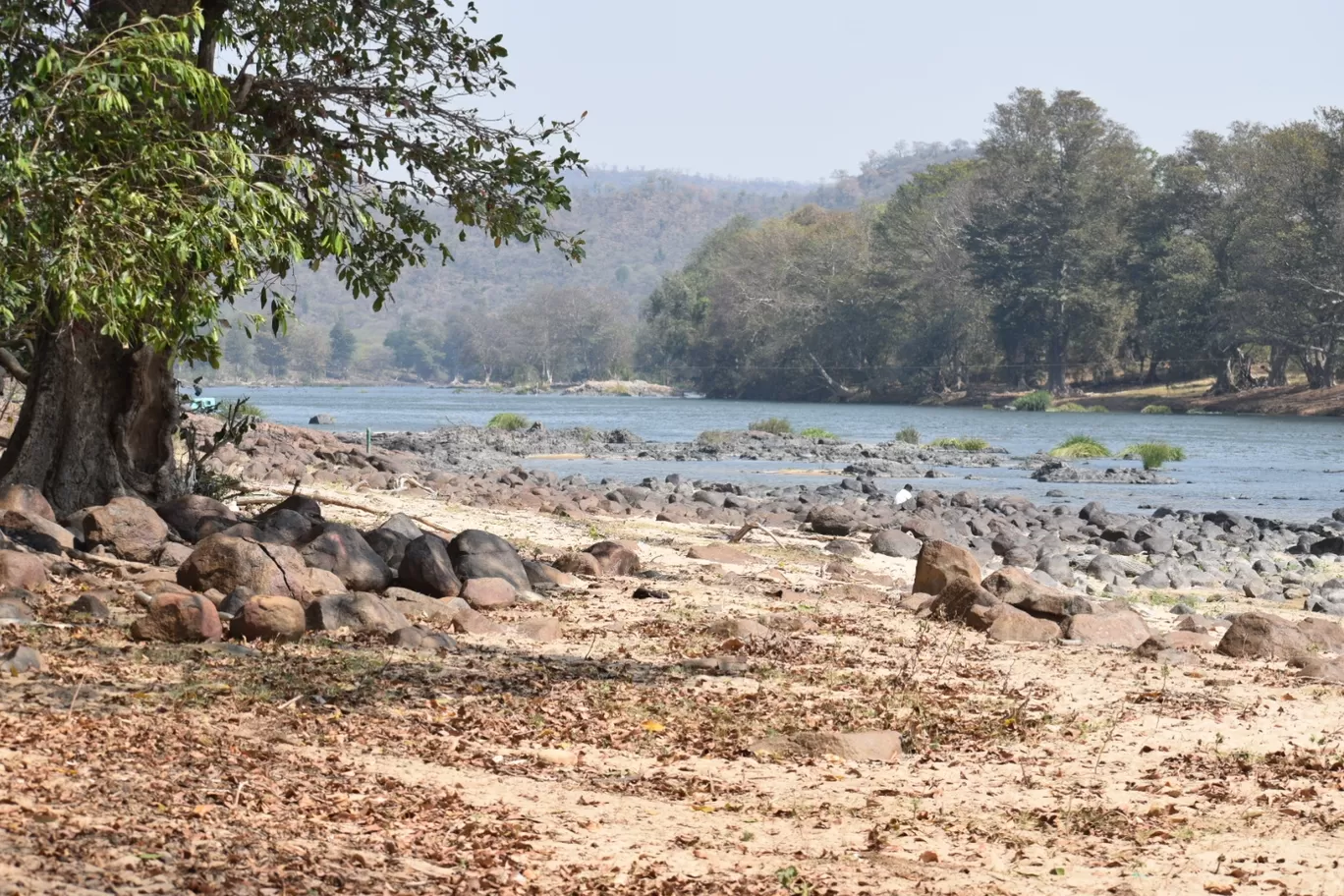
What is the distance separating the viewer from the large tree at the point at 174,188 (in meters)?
7.67

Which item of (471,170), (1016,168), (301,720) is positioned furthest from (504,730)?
(1016,168)

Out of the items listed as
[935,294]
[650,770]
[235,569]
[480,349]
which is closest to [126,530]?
[235,569]

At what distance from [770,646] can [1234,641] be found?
134 inches

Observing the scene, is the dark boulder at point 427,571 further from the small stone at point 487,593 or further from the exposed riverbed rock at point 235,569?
the exposed riverbed rock at point 235,569

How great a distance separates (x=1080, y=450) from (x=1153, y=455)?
477 centimetres

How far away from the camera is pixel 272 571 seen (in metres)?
10.3

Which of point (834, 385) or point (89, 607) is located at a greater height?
point (834, 385)

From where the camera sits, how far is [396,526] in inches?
523

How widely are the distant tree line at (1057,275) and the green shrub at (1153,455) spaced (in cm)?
2761

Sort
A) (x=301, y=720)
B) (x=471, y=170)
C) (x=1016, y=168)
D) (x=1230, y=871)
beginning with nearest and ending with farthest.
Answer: (x=1230, y=871)
(x=301, y=720)
(x=471, y=170)
(x=1016, y=168)

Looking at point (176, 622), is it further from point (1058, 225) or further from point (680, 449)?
point (1058, 225)

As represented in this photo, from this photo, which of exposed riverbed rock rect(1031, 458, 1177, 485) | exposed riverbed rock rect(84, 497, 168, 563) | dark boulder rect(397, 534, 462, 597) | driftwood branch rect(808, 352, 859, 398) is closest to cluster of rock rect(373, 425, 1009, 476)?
exposed riverbed rock rect(1031, 458, 1177, 485)

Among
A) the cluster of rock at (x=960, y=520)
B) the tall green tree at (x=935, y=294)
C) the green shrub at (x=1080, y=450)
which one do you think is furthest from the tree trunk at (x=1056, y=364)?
the cluster of rock at (x=960, y=520)

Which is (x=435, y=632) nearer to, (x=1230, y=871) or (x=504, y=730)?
(x=504, y=730)
